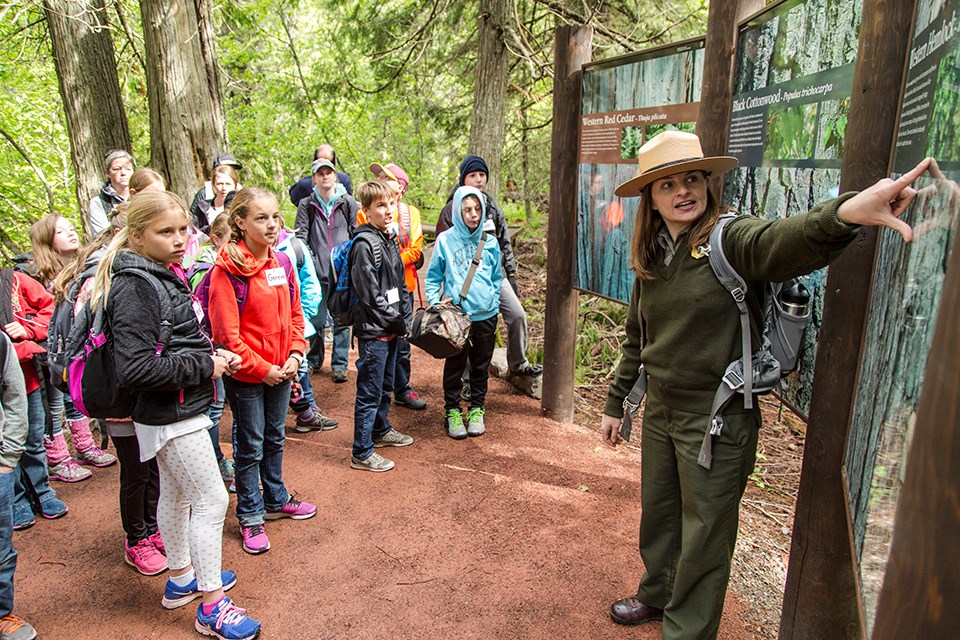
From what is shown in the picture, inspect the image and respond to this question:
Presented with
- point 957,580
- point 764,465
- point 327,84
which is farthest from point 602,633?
point 327,84

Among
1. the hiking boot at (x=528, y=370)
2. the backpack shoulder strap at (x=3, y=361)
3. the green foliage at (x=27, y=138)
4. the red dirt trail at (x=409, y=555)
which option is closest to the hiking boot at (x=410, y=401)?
the red dirt trail at (x=409, y=555)

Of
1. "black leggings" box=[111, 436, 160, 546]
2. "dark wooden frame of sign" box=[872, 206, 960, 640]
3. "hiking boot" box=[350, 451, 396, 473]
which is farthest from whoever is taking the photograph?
"hiking boot" box=[350, 451, 396, 473]

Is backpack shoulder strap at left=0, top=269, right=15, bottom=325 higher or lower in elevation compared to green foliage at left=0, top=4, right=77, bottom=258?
lower

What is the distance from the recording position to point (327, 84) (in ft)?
37.7

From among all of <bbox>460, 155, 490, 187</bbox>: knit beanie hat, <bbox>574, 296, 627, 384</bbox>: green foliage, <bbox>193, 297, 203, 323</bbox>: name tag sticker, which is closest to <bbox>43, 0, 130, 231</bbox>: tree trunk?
<bbox>460, 155, 490, 187</bbox>: knit beanie hat

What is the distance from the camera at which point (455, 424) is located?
524 centimetres

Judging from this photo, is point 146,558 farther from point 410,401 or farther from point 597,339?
point 597,339

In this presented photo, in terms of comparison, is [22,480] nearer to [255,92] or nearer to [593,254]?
[593,254]

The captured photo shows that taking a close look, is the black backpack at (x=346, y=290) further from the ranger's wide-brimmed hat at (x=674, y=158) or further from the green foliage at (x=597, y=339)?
the green foliage at (x=597, y=339)

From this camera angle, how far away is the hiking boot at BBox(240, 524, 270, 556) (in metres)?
3.63

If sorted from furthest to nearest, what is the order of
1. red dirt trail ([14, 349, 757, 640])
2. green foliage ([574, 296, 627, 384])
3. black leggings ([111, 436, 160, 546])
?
green foliage ([574, 296, 627, 384])
black leggings ([111, 436, 160, 546])
red dirt trail ([14, 349, 757, 640])

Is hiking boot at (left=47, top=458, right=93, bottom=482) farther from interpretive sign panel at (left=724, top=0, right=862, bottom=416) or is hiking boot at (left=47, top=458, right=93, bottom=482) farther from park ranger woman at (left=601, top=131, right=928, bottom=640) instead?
interpretive sign panel at (left=724, top=0, right=862, bottom=416)

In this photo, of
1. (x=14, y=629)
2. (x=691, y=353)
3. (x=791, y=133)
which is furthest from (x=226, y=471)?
(x=791, y=133)

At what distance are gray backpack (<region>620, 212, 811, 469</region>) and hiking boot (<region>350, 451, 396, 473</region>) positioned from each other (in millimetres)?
2766
